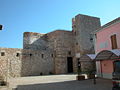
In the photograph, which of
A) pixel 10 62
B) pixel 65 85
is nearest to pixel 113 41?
pixel 65 85

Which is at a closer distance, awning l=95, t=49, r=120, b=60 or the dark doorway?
awning l=95, t=49, r=120, b=60

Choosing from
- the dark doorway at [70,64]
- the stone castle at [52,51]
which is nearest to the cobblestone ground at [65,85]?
the stone castle at [52,51]

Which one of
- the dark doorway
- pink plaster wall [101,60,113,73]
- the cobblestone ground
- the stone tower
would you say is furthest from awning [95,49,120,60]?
the dark doorway

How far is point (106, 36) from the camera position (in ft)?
41.3

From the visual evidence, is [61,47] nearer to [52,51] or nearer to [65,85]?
[52,51]

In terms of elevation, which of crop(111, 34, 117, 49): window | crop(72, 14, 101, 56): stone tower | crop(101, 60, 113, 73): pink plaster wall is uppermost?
crop(72, 14, 101, 56): stone tower

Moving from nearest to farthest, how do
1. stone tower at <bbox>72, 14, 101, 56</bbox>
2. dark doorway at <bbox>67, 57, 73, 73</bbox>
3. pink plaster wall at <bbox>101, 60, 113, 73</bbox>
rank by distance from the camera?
pink plaster wall at <bbox>101, 60, 113, 73</bbox> < stone tower at <bbox>72, 14, 101, 56</bbox> < dark doorway at <bbox>67, 57, 73, 73</bbox>

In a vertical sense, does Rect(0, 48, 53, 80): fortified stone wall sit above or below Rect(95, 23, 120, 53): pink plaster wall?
below

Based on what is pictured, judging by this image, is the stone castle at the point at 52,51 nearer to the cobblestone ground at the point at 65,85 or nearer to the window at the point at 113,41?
the cobblestone ground at the point at 65,85

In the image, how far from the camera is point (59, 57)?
2291cm

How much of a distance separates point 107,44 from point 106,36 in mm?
844

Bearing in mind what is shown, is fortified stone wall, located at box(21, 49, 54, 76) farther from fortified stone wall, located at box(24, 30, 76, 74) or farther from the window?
the window

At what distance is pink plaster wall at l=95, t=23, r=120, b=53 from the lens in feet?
36.9

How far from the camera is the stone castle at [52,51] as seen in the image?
18328 millimetres
